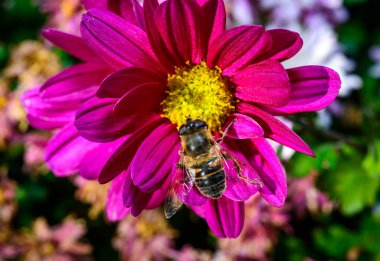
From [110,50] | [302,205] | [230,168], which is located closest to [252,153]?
[230,168]

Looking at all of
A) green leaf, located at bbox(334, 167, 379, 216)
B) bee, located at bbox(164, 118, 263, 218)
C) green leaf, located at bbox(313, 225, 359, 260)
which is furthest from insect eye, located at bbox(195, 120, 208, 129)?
green leaf, located at bbox(313, 225, 359, 260)

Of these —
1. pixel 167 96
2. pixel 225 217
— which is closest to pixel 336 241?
pixel 225 217

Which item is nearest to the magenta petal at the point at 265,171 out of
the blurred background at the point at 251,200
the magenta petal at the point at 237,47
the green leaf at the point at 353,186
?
the magenta petal at the point at 237,47

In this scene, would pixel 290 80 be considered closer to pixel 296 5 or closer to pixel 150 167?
pixel 150 167

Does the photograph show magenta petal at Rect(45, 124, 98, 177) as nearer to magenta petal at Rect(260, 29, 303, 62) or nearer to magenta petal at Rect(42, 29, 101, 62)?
magenta petal at Rect(42, 29, 101, 62)

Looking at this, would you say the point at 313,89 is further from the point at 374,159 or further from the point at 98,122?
the point at 374,159

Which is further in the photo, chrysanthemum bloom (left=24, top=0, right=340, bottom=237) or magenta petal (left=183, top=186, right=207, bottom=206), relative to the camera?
magenta petal (left=183, top=186, right=207, bottom=206)

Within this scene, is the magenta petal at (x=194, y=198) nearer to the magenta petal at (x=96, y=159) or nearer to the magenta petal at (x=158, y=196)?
the magenta petal at (x=158, y=196)
